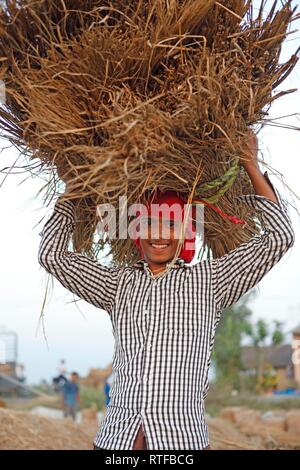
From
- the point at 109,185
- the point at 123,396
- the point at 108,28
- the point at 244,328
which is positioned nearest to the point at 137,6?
the point at 108,28

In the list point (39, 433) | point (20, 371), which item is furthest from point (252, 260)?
point (20, 371)

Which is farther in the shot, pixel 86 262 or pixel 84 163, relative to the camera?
pixel 86 262

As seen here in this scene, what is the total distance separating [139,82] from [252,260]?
619 millimetres

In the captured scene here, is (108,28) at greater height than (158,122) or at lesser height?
greater

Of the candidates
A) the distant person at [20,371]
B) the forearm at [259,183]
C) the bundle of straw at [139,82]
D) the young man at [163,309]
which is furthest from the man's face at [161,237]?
the distant person at [20,371]

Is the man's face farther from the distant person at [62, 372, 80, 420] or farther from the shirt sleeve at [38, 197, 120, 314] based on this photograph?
the distant person at [62, 372, 80, 420]

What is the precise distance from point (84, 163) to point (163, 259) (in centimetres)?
39

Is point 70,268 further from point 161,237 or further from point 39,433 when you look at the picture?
point 39,433

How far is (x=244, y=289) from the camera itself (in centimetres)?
208

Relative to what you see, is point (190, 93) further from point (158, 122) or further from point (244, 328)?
point (244, 328)

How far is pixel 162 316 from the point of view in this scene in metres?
2.01

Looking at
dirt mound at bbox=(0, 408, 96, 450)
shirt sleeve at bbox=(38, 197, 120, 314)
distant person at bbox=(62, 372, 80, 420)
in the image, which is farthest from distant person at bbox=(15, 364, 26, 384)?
shirt sleeve at bbox=(38, 197, 120, 314)

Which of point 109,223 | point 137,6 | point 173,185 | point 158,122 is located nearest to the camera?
point 158,122

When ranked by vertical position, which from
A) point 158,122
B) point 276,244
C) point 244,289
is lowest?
point 244,289
